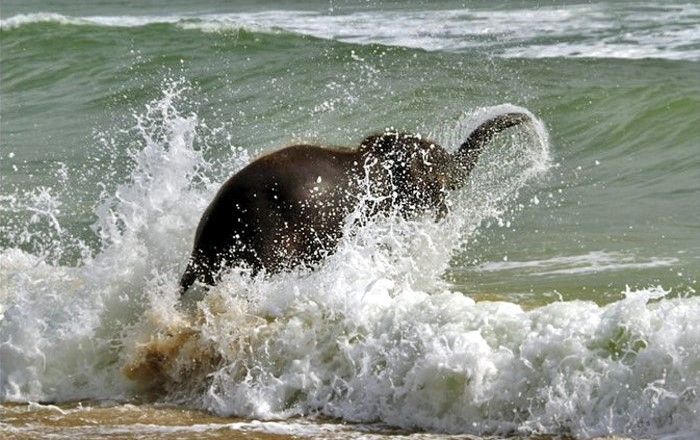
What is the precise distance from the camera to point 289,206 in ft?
25.7

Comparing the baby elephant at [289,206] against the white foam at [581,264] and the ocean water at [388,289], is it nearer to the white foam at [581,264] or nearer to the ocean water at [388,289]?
the ocean water at [388,289]

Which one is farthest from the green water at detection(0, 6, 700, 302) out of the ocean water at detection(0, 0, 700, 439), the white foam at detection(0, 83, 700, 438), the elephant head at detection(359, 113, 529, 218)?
the white foam at detection(0, 83, 700, 438)

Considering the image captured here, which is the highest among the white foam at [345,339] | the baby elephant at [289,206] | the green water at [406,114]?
the baby elephant at [289,206]

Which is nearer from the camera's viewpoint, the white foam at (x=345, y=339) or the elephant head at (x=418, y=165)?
the white foam at (x=345, y=339)

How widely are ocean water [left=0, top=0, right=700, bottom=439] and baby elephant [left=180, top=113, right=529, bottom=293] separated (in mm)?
118

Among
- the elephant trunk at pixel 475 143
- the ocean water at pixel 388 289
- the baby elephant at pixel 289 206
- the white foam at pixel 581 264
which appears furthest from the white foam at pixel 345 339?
the white foam at pixel 581 264

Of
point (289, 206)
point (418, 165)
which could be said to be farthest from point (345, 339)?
point (418, 165)

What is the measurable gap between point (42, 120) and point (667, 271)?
391 inches

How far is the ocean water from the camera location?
652 centimetres

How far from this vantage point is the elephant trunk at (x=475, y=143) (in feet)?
28.5

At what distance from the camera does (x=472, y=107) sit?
15.4 meters

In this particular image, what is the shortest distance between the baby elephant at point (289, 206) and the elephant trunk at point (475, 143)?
51cm

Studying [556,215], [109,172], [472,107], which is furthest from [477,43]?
[556,215]

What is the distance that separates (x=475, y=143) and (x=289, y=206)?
141cm
